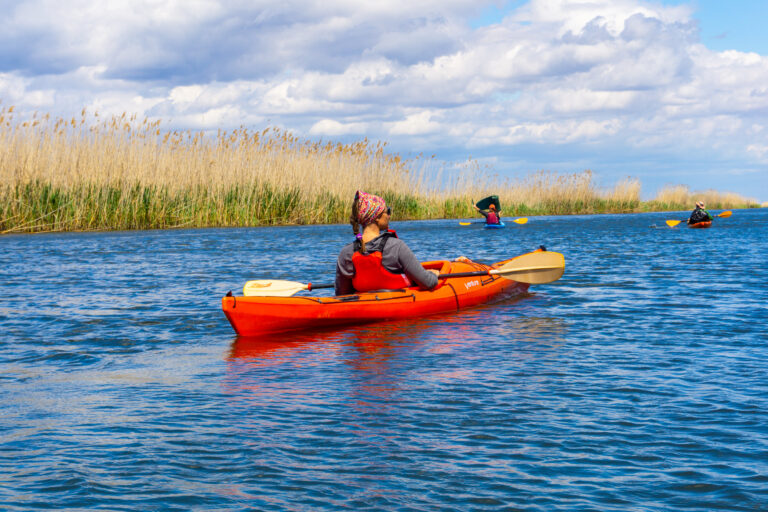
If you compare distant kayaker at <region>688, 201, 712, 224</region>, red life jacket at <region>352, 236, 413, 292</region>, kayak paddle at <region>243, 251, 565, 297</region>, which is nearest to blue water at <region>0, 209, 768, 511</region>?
kayak paddle at <region>243, 251, 565, 297</region>

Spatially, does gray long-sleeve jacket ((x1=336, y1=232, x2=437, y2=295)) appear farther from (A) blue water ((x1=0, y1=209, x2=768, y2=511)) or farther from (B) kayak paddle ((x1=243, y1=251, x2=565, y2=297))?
(B) kayak paddle ((x1=243, y1=251, x2=565, y2=297))

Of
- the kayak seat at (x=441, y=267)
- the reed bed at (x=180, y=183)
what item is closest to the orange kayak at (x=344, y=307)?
the kayak seat at (x=441, y=267)

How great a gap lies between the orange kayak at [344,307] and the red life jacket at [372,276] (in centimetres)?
10

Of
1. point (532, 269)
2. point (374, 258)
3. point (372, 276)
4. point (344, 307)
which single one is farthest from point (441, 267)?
point (344, 307)

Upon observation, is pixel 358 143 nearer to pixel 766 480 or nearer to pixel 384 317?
pixel 384 317

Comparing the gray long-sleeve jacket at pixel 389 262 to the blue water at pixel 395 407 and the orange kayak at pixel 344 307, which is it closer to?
the orange kayak at pixel 344 307

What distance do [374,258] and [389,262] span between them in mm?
168

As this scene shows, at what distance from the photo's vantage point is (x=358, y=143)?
23.3 meters

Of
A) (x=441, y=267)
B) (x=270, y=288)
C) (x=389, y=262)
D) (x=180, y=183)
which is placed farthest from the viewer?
(x=180, y=183)

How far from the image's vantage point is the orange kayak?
246 inches

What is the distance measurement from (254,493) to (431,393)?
1.62 m

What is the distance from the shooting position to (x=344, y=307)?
21.6 feet

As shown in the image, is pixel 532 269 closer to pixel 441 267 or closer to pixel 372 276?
pixel 441 267

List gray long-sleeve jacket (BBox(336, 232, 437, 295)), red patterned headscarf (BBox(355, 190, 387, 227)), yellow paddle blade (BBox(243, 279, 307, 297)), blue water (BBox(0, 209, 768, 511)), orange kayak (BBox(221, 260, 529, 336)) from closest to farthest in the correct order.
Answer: blue water (BBox(0, 209, 768, 511)), orange kayak (BBox(221, 260, 529, 336)), red patterned headscarf (BBox(355, 190, 387, 227)), gray long-sleeve jacket (BBox(336, 232, 437, 295)), yellow paddle blade (BBox(243, 279, 307, 297))
